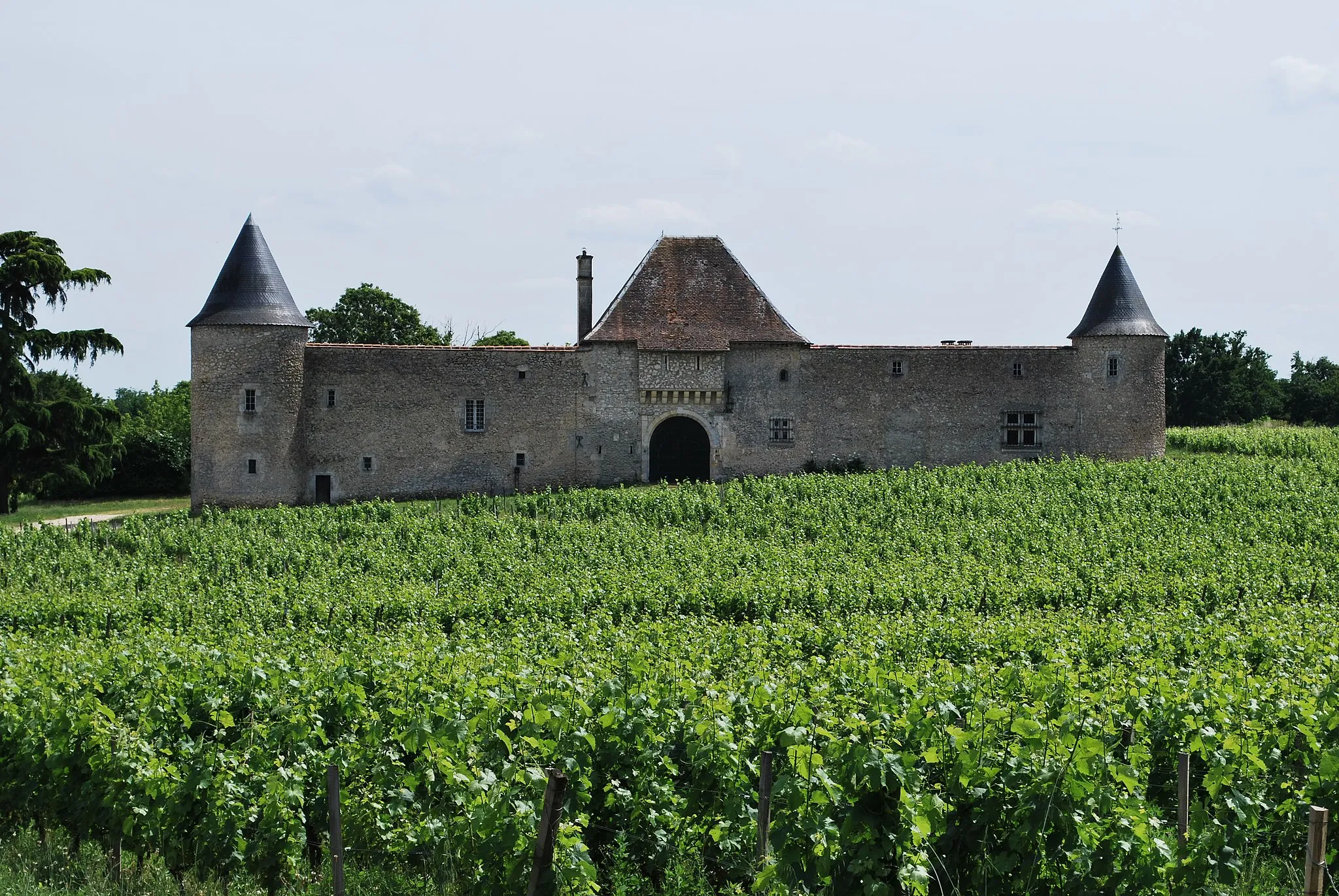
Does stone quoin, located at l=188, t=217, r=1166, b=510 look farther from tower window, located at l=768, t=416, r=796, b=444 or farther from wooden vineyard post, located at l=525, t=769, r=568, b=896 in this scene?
wooden vineyard post, located at l=525, t=769, r=568, b=896

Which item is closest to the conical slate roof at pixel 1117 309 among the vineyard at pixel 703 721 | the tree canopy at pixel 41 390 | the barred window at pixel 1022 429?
the barred window at pixel 1022 429

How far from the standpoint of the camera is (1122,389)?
32375mm

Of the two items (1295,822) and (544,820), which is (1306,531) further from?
(544,820)

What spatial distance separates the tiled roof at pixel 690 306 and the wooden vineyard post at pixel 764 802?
25.2m

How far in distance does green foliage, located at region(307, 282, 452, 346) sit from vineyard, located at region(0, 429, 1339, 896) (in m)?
32.1

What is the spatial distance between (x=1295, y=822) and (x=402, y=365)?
26.5m

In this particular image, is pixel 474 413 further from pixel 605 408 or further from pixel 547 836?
pixel 547 836

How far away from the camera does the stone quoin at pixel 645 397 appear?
29.7 metres

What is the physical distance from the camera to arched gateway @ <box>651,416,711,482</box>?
3209 cm

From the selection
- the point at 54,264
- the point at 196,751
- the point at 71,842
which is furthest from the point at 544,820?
the point at 54,264

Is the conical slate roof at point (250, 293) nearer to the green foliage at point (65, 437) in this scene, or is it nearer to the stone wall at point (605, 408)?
the stone wall at point (605, 408)

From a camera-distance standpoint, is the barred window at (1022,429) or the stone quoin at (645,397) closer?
the stone quoin at (645,397)

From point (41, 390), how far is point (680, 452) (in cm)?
1650

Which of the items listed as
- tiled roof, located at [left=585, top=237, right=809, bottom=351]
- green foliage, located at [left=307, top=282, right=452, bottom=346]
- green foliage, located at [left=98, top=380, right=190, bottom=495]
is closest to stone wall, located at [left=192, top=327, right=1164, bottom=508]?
tiled roof, located at [left=585, top=237, right=809, bottom=351]
